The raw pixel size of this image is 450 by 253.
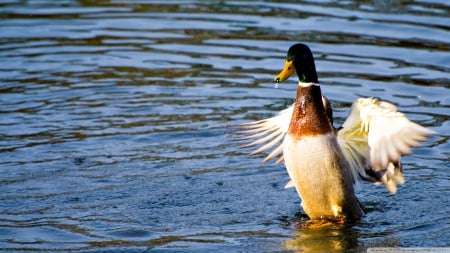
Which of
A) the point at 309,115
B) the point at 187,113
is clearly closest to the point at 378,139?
the point at 309,115

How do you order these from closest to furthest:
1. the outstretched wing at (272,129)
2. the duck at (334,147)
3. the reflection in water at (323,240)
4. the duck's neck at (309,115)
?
the reflection in water at (323,240) → the duck at (334,147) → the duck's neck at (309,115) → the outstretched wing at (272,129)

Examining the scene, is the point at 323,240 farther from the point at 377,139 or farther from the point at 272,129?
the point at 272,129

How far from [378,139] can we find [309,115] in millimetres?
511

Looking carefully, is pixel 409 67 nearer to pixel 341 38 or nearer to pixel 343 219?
pixel 341 38

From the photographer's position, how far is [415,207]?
311 inches

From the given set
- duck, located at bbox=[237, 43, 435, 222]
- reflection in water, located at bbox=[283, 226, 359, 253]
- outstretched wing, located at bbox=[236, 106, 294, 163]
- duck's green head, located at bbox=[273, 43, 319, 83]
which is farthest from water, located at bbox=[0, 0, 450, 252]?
duck's green head, located at bbox=[273, 43, 319, 83]

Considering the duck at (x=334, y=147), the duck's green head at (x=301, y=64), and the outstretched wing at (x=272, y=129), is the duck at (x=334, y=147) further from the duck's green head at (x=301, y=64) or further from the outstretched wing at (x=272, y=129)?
the outstretched wing at (x=272, y=129)

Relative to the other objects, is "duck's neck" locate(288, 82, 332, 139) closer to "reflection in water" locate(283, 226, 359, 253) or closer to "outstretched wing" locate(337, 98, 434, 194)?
"outstretched wing" locate(337, 98, 434, 194)

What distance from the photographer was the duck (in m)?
7.32

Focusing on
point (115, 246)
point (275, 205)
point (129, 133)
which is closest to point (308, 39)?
point (129, 133)

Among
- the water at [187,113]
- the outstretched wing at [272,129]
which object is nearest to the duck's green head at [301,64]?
the outstretched wing at [272,129]

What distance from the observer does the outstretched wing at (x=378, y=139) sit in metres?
7.16

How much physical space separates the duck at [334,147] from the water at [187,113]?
0.24 meters

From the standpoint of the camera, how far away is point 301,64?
24.8 ft
